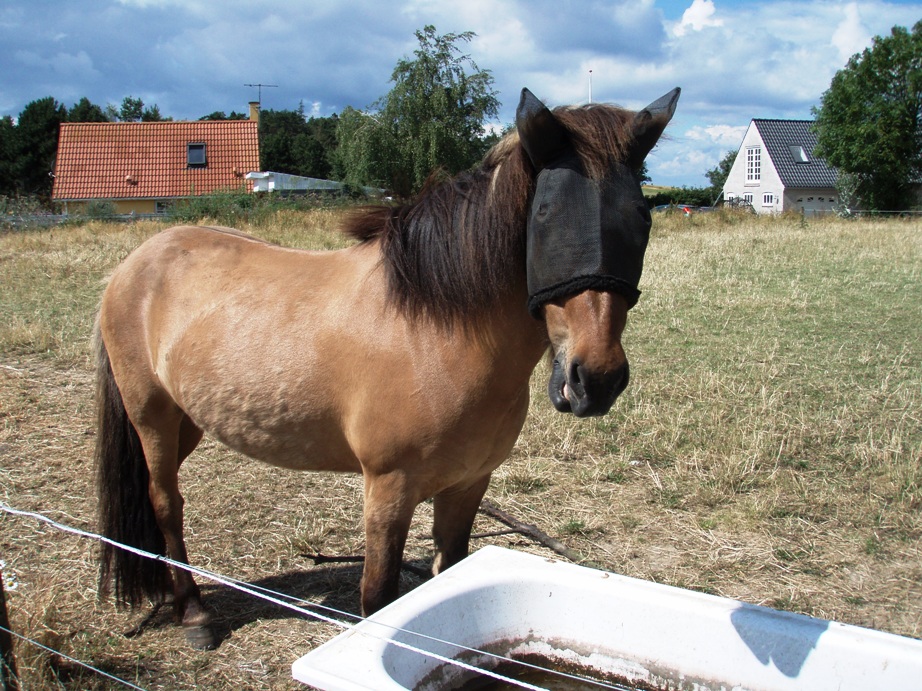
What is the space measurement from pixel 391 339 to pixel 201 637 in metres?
1.77

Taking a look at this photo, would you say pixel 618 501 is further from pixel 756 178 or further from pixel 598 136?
pixel 756 178

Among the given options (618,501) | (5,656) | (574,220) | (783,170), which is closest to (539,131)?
(574,220)

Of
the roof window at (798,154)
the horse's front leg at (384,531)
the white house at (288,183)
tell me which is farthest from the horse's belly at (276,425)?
the roof window at (798,154)

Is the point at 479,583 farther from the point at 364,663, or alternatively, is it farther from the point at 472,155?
the point at 472,155

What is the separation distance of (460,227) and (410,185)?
0.61 meters

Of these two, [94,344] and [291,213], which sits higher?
[291,213]

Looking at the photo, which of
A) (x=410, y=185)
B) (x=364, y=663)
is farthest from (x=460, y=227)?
(x=364, y=663)

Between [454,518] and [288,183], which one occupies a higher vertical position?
[288,183]

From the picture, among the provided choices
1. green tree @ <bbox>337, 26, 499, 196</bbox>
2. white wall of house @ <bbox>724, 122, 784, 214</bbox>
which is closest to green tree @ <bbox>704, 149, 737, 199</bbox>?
white wall of house @ <bbox>724, 122, 784, 214</bbox>

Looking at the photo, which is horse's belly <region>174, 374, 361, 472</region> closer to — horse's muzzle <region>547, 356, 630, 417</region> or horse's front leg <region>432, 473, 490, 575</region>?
horse's front leg <region>432, 473, 490, 575</region>

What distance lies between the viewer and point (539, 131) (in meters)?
2.10

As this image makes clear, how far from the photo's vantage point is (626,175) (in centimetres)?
212

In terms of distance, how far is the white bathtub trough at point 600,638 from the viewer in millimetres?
1947

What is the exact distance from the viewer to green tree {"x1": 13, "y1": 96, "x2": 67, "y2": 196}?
151 feet
